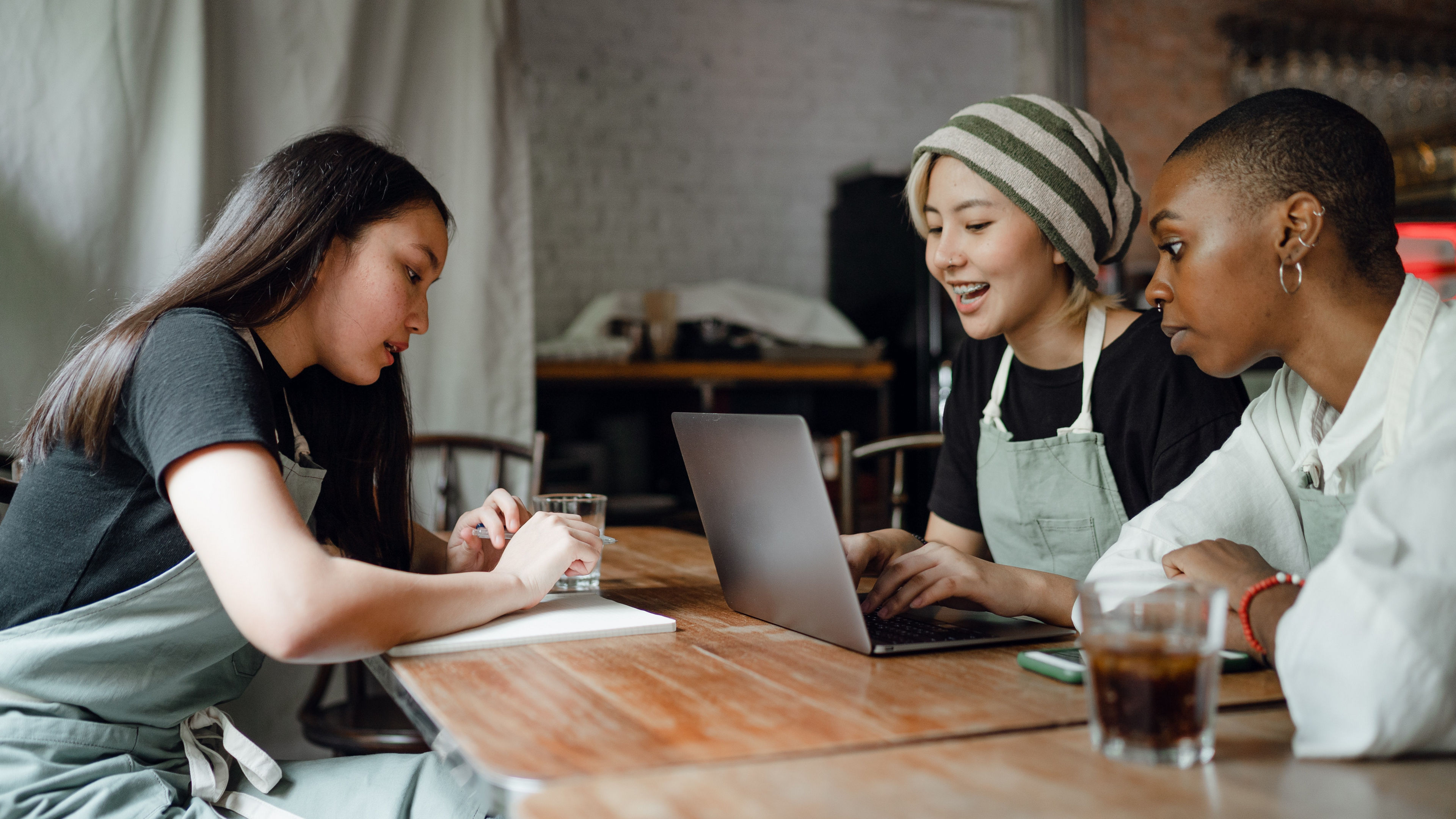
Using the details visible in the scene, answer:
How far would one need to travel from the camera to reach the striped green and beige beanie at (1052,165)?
147cm

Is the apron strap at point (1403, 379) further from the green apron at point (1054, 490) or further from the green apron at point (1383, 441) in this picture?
the green apron at point (1054, 490)

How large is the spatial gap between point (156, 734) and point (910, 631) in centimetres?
81

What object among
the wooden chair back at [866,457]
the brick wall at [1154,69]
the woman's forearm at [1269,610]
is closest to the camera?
the woman's forearm at [1269,610]

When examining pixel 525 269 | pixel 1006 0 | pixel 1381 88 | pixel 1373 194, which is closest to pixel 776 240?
pixel 1006 0

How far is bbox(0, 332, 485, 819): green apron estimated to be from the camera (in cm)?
103

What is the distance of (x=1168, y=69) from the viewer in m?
4.98

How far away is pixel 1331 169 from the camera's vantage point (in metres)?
1.03

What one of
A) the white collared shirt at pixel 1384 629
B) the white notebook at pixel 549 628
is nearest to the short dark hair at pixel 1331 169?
the white collared shirt at pixel 1384 629

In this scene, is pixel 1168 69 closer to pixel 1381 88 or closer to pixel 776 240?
pixel 1381 88

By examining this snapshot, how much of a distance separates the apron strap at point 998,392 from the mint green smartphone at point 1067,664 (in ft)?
2.39

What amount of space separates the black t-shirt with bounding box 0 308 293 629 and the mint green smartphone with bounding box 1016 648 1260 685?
729 millimetres

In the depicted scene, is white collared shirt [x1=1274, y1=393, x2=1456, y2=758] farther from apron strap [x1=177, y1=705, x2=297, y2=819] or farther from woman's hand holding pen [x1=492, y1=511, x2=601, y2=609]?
apron strap [x1=177, y1=705, x2=297, y2=819]

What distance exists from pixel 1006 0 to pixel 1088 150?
3616mm

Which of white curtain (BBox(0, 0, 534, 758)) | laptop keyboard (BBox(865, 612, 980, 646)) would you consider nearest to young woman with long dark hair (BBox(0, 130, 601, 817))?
laptop keyboard (BBox(865, 612, 980, 646))
